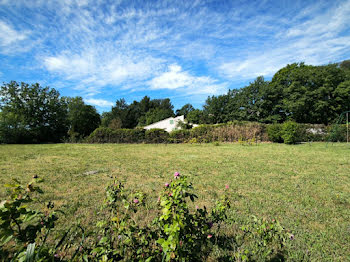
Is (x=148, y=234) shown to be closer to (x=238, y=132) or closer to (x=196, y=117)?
(x=238, y=132)

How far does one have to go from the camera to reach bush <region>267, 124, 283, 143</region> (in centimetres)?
1309

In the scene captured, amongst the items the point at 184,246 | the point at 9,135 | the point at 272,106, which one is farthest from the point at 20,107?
the point at 272,106

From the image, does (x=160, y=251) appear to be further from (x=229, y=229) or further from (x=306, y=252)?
(x=306, y=252)

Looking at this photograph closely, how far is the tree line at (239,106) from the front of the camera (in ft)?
64.4

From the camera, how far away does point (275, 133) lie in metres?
13.3

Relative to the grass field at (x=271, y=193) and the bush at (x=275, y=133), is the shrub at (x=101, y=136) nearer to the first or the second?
the grass field at (x=271, y=193)

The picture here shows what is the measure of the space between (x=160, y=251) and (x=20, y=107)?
27987 millimetres

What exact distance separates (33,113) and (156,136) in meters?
18.0

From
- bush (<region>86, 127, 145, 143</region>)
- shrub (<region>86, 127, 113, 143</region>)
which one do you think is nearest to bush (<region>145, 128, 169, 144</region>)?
bush (<region>86, 127, 145, 143</region>)

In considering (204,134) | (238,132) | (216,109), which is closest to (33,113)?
(204,134)

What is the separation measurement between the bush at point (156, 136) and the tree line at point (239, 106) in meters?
8.59

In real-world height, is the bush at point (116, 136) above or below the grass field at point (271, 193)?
above

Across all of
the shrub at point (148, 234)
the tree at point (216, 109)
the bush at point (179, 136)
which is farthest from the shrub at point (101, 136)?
the tree at point (216, 109)

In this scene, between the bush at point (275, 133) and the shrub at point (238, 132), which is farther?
the shrub at point (238, 132)
